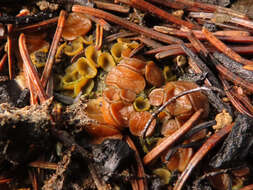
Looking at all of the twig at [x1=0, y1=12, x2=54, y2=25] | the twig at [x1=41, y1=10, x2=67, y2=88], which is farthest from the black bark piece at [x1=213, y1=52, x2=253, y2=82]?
the twig at [x1=0, y1=12, x2=54, y2=25]

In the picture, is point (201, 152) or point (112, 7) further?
point (112, 7)

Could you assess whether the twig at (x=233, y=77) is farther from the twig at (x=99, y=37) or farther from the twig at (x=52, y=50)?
the twig at (x=52, y=50)

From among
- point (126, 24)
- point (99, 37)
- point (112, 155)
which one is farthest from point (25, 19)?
point (112, 155)

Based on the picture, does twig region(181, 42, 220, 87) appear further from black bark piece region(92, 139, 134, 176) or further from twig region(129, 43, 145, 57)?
black bark piece region(92, 139, 134, 176)

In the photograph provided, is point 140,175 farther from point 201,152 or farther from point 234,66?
point 234,66

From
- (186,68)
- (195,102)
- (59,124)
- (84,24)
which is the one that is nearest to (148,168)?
(195,102)

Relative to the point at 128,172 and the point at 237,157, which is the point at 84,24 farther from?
the point at 237,157

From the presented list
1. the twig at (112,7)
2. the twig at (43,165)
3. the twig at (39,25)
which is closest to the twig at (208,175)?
the twig at (43,165)

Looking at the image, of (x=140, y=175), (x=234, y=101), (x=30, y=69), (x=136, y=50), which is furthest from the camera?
(x=136, y=50)
